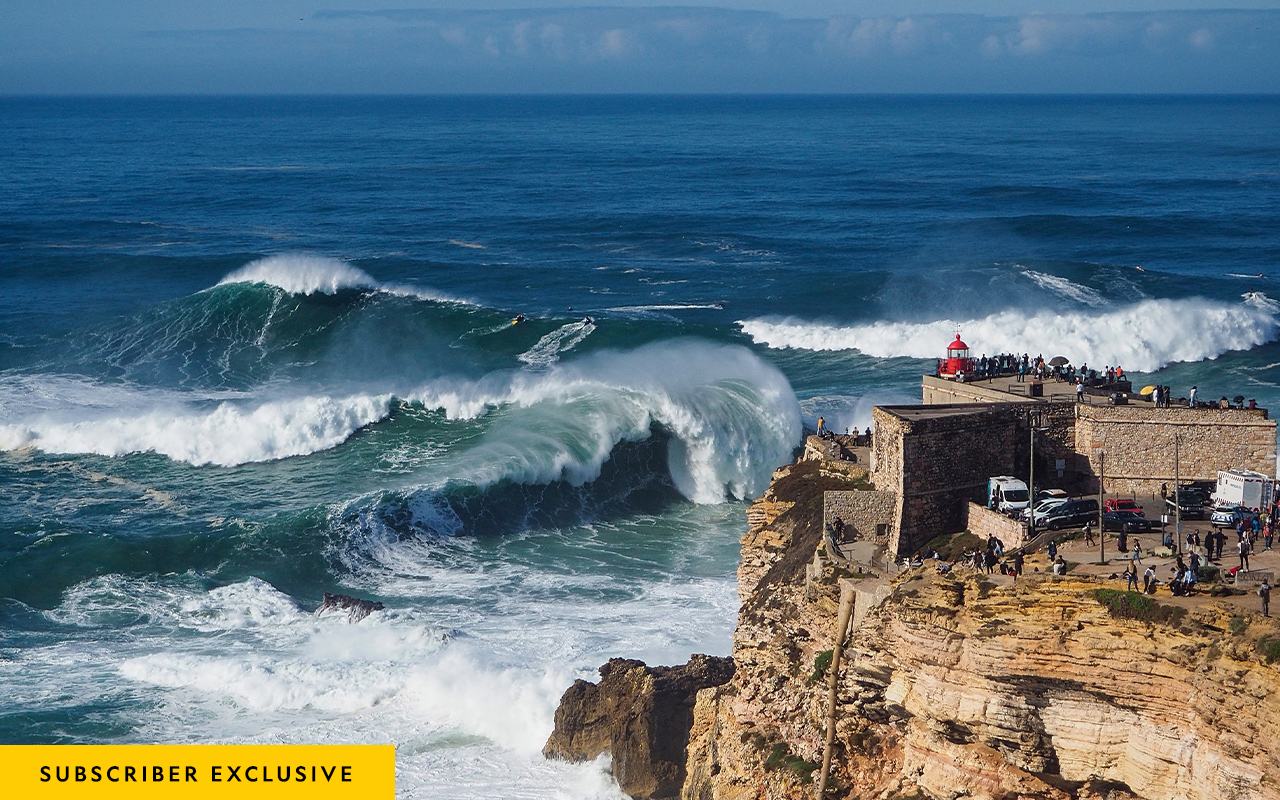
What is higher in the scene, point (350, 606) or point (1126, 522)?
point (1126, 522)

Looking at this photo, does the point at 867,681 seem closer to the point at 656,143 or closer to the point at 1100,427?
the point at 1100,427

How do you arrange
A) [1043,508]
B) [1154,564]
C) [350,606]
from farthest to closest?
[350,606], [1043,508], [1154,564]

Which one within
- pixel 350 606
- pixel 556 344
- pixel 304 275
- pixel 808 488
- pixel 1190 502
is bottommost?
pixel 350 606

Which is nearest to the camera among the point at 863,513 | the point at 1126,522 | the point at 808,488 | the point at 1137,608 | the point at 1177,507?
the point at 1137,608

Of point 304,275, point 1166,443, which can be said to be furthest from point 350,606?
point 304,275

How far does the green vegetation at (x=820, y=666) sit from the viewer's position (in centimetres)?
2064

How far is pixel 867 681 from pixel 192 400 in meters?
36.1

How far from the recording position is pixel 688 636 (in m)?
30.4

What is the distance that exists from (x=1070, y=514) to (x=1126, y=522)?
2.49ft

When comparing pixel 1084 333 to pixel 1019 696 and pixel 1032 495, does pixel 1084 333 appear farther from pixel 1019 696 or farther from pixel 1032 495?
pixel 1019 696

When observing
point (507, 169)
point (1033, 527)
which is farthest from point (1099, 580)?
point (507, 169)

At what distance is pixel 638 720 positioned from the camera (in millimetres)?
25453

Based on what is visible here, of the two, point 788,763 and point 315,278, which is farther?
point 315,278

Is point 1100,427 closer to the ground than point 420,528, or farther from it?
farther from it
